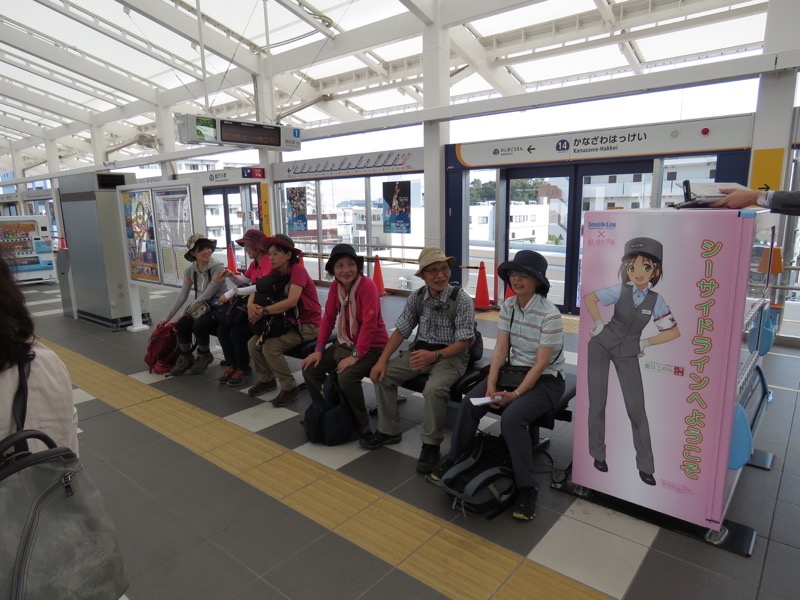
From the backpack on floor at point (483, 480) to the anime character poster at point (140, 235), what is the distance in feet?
17.4

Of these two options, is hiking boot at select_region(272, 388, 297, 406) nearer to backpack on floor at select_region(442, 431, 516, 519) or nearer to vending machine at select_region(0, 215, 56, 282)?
backpack on floor at select_region(442, 431, 516, 519)

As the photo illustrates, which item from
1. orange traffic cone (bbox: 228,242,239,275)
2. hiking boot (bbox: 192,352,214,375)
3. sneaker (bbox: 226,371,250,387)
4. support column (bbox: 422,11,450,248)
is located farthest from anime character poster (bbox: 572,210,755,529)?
orange traffic cone (bbox: 228,242,239,275)

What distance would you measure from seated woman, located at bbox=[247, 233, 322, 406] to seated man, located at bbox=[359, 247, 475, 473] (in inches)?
45.1

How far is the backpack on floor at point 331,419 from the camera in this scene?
A: 144 inches

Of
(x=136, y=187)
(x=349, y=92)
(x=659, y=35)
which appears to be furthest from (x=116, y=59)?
(x=659, y=35)

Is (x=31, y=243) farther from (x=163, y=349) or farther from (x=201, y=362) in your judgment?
(x=201, y=362)

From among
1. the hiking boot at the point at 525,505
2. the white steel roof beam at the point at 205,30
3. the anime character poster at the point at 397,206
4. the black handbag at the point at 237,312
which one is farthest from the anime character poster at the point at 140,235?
the hiking boot at the point at 525,505

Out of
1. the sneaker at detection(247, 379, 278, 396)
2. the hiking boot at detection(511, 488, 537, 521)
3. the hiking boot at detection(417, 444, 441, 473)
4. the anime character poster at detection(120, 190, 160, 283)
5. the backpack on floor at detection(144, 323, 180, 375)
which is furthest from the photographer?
the anime character poster at detection(120, 190, 160, 283)

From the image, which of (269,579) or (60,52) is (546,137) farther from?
(60,52)

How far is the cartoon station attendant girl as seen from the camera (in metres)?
2.46

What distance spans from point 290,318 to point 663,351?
304cm

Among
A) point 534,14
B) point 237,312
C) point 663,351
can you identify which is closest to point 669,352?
point 663,351

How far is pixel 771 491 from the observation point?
9.82 ft

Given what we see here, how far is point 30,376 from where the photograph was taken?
1.29 meters
